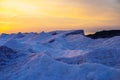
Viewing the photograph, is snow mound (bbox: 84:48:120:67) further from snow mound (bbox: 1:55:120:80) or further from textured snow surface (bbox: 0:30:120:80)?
snow mound (bbox: 1:55:120:80)

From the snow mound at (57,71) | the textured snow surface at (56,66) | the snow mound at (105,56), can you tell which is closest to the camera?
the snow mound at (57,71)

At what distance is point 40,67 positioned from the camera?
71.2ft

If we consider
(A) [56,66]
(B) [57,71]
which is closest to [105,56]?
(A) [56,66]

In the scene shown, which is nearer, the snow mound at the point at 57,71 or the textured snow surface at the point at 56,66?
the snow mound at the point at 57,71

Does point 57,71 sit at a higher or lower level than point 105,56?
higher

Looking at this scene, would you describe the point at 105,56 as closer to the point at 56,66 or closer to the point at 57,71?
the point at 56,66

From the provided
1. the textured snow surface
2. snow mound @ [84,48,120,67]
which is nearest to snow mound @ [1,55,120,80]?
the textured snow surface

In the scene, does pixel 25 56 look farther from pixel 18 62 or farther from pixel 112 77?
pixel 112 77

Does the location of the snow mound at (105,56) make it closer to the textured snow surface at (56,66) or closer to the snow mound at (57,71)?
the textured snow surface at (56,66)

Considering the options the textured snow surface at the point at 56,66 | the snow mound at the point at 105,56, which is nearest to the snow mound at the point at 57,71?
the textured snow surface at the point at 56,66

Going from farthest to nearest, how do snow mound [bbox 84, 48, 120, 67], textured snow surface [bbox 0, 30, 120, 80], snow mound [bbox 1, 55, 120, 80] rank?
snow mound [bbox 84, 48, 120, 67] → textured snow surface [bbox 0, 30, 120, 80] → snow mound [bbox 1, 55, 120, 80]

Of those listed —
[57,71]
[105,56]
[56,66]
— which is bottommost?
[105,56]

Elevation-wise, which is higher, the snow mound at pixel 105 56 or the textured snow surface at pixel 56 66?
the textured snow surface at pixel 56 66

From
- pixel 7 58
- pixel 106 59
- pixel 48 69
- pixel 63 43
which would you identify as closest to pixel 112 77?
pixel 48 69
